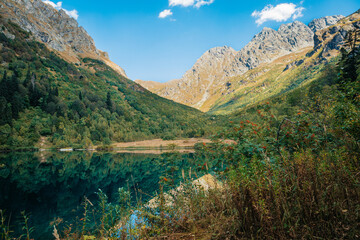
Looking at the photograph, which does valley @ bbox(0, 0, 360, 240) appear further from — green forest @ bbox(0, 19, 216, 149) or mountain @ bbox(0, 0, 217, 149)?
mountain @ bbox(0, 0, 217, 149)

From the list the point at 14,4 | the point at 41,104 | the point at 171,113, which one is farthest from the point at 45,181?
the point at 14,4

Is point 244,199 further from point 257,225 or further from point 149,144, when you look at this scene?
point 149,144

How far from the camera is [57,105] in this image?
4496 inches

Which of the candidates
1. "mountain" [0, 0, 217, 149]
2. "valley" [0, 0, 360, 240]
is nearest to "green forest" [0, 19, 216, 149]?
"mountain" [0, 0, 217, 149]

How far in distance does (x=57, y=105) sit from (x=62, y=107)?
2.83 m

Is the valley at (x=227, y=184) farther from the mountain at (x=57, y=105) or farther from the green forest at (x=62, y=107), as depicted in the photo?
the mountain at (x=57, y=105)

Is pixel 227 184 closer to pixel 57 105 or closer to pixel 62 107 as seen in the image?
pixel 62 107

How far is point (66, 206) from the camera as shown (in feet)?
55.0

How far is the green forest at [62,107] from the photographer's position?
306ft

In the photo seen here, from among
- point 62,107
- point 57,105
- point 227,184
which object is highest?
point 57,105

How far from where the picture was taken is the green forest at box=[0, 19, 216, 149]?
306 feet

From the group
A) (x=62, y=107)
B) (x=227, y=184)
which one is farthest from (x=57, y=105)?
(x=227, y=184)

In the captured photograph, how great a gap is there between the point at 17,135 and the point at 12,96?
2360 centimetres

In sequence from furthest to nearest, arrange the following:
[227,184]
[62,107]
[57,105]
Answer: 1. [62,107]
2. [57,105]
3. [227,184]
